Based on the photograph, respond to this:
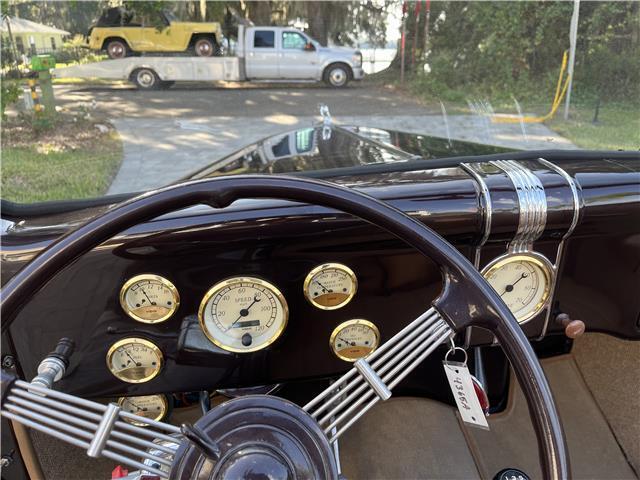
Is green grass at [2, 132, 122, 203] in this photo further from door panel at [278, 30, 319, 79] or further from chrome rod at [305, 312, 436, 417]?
door panel at [278, 30, 319, 79]

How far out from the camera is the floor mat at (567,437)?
1.80 meters

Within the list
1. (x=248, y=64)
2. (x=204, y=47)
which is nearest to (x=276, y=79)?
(x=248, y=64)

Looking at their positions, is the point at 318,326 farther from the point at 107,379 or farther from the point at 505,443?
the point at 505,443

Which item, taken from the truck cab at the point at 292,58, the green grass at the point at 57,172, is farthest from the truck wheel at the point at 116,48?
the green grass at the point at 57,172

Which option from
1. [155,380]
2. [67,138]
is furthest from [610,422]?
[67,138]

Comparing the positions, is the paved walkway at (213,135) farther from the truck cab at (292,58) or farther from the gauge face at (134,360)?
the gauge face at (134,360)

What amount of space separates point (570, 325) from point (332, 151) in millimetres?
1275

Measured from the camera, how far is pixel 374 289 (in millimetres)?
1445

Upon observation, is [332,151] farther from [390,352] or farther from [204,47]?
[204,47]

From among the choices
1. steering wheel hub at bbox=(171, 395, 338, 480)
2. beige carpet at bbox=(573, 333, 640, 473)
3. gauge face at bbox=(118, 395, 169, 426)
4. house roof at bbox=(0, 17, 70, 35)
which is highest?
house roof at bbox=(0, 17, 70, 35)

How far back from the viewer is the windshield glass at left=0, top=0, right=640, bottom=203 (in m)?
7.97

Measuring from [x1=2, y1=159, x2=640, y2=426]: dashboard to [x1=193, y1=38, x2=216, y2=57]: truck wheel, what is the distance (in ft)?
52.3

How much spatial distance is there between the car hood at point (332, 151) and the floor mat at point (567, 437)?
1010 millimetres

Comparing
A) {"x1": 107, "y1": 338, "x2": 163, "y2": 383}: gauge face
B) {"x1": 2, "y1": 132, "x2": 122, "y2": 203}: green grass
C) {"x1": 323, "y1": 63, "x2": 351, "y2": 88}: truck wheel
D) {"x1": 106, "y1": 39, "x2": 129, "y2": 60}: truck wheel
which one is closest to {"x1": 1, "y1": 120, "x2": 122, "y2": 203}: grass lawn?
{"x1": 2, "y1": 132, "x2": 122, "y2": 203}: green grass
